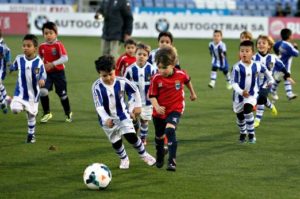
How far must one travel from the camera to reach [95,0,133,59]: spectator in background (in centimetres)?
2128

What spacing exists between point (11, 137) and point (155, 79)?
3403 millimetres

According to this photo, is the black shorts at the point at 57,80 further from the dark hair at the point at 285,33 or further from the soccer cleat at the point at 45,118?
the dark hair at the point at 285,33

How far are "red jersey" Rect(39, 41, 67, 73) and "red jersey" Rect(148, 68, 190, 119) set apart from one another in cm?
411

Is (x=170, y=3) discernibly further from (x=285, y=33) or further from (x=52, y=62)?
(x=52, y=62)

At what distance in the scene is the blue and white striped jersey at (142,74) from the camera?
11523 millimetres

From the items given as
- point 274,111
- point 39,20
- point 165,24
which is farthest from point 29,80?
point 165,24

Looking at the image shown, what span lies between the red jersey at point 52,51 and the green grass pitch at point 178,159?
3.81 feet

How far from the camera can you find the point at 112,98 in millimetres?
9680

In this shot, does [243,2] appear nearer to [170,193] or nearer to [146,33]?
[146,33]

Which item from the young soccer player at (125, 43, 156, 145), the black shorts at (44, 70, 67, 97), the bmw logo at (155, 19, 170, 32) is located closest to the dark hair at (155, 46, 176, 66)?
the young soccer player at (125, 43, 156, 145)

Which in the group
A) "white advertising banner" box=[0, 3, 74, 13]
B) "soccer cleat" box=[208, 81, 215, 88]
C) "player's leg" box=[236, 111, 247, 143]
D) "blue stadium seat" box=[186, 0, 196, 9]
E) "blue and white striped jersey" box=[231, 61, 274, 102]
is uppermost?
"blue and white striped jersey" box=[231, 61, 274, 102]

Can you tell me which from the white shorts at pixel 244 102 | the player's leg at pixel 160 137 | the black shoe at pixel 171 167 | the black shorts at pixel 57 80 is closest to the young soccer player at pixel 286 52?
the white shorts at pixel 244 102

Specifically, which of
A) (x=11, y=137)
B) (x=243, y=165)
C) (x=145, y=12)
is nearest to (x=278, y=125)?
(x=243, y=165)

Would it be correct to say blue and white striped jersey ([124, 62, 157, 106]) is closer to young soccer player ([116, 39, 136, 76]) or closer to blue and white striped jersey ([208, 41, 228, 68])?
young soccer player ([116, 39, 136, 76])
